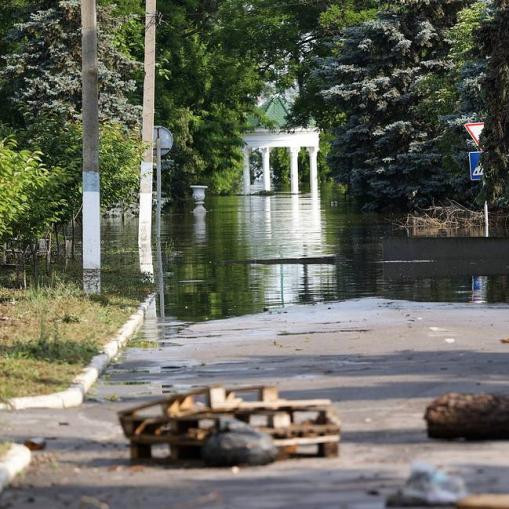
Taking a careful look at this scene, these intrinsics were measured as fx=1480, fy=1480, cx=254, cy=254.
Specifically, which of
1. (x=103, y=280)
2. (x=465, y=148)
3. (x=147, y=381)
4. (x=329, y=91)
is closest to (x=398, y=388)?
(x=147, y=381)

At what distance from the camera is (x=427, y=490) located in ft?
24.3

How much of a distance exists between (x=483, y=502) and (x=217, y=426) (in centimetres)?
245

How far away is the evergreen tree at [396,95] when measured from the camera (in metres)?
54.7

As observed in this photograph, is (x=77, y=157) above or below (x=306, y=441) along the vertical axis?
above

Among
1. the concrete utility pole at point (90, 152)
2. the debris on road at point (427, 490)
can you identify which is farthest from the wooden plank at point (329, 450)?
the concrete utility pole at point (90, 152)

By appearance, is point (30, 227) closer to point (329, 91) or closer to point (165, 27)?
point (329, 91)

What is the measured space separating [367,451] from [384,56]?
47.5 metres

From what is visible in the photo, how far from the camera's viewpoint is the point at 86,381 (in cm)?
1309

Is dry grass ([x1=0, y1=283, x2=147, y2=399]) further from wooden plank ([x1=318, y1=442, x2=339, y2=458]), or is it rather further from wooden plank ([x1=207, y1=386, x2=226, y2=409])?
wooden plank ([x1=318, y1=442, x2=339, y2=458])

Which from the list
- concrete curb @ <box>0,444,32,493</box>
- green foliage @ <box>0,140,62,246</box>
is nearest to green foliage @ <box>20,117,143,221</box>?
green foliage @ <box>0,140,62,246</box>

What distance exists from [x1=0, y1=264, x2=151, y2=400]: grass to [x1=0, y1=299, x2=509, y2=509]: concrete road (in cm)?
45

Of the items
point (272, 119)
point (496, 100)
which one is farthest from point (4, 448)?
point (272, 119)

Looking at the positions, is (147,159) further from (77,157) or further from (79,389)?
(79,389)

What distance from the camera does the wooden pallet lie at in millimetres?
9141
